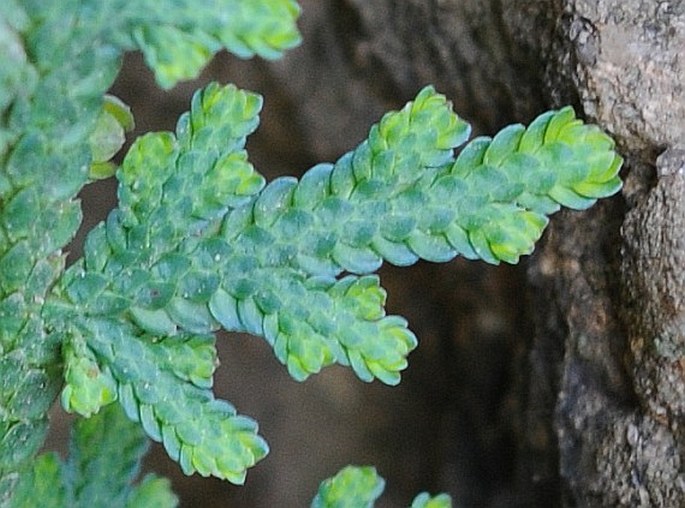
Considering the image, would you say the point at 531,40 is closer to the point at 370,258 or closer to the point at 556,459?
the point at 370,258

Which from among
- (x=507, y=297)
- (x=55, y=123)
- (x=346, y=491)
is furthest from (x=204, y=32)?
(x=507, y=297)

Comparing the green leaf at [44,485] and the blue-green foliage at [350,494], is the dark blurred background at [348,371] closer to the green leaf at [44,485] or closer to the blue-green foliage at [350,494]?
the blue-green foliage at [350,494]

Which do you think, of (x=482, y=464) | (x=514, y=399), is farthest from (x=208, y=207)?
(x=482, y=464)

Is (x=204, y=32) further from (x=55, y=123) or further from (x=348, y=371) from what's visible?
(x=348, y=371)

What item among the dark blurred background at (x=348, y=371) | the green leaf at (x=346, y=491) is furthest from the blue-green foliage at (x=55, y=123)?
the dark blurred background at (x=348, y=371)

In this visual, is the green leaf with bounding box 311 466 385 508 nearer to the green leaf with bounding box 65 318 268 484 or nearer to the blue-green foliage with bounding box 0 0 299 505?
the green leaf with bounding box 65 318 268 484

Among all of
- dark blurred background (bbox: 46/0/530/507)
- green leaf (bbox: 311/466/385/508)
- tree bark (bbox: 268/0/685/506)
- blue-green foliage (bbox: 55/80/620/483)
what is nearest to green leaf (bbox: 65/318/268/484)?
blue-green foliage (bbox: 55/80/620/483)

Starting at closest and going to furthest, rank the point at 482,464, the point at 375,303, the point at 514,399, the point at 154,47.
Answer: the point at 154,47 → the point at 375,303 → the point at 514,399 → the point at 482,464
